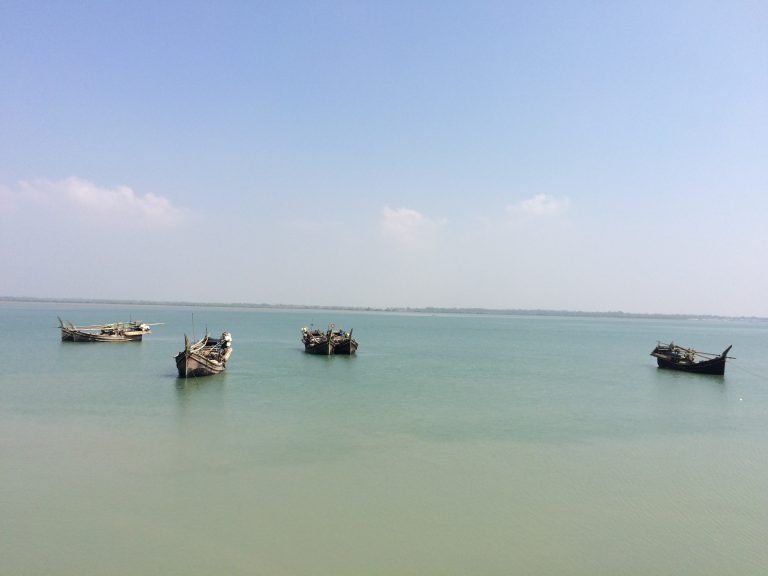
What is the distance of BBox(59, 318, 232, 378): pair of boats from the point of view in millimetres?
23328

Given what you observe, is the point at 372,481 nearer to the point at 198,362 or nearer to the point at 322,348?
the point at 198,362

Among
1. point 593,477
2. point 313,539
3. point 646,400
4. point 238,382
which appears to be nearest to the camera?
point 313,539

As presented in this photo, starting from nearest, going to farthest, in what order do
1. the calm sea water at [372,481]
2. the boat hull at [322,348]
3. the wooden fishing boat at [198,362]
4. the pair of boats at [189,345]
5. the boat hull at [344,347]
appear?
the calm sea water at [372,481]
the wooden fishing boat at [198,362]
the pair of boats at [189,345]
the boat hull at [322,348]
the boat hull at [344,347]

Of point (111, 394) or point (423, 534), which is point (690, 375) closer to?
point (423, 534)

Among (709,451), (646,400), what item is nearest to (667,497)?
(709,451)

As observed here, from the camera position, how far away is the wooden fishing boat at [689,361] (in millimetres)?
29562

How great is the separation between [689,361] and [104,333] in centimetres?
4326

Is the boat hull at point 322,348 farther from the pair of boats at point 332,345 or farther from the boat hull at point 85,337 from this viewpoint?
the boat hull at point 85,337

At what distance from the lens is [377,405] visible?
1884 cm

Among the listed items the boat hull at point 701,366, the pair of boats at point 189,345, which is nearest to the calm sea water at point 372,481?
the pair of boats at point 189,345

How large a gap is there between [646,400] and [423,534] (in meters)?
17.2

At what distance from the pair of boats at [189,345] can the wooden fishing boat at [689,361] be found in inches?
1057

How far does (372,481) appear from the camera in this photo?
10805mm

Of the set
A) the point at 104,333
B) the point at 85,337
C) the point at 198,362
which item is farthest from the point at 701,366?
the point at 85,337
